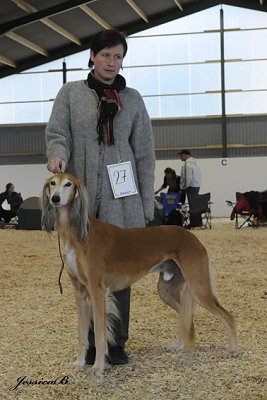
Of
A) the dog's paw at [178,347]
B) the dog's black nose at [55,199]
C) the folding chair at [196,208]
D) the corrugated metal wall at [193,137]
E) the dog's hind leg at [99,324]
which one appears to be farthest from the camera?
the corrugated metal wall at [193,137]

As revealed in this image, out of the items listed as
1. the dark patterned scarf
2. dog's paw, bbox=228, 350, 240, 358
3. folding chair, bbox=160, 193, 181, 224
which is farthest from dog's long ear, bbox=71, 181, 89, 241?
folding chair, bbox=160, 193, 181, 224

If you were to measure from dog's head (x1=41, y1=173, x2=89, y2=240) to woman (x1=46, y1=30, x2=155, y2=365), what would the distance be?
11.6 inches

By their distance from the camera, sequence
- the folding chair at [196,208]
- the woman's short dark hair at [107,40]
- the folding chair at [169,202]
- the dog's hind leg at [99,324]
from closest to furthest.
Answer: the dog's hind leg at [99,324], the woman's short dark hair at [107,40], the folding chair at [196,208], the folding chair at [169,202]

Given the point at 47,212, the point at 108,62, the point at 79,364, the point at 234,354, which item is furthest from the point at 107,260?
the point at 108,62

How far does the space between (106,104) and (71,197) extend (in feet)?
2.20

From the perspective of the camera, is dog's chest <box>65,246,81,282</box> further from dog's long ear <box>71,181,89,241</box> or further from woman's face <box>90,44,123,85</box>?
woman's face <box>90,44,123,85</box>

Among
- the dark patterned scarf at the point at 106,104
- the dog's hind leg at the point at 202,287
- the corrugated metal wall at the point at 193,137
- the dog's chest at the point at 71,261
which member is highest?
the corrugated metal wall at the point at 193,137

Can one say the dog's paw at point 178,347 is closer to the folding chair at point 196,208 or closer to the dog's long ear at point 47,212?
the dog's long ear at point 47,212

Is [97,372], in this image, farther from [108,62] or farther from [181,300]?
[108,62]

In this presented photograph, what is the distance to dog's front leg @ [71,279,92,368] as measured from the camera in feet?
12.1

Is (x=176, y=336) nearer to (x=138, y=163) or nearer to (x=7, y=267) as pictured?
(x=138, y=163)

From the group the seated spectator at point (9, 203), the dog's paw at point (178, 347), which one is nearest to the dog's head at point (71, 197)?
the dog's paw at point (178, 347)

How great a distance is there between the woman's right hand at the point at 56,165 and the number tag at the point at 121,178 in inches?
12.7

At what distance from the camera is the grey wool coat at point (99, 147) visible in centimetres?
384
